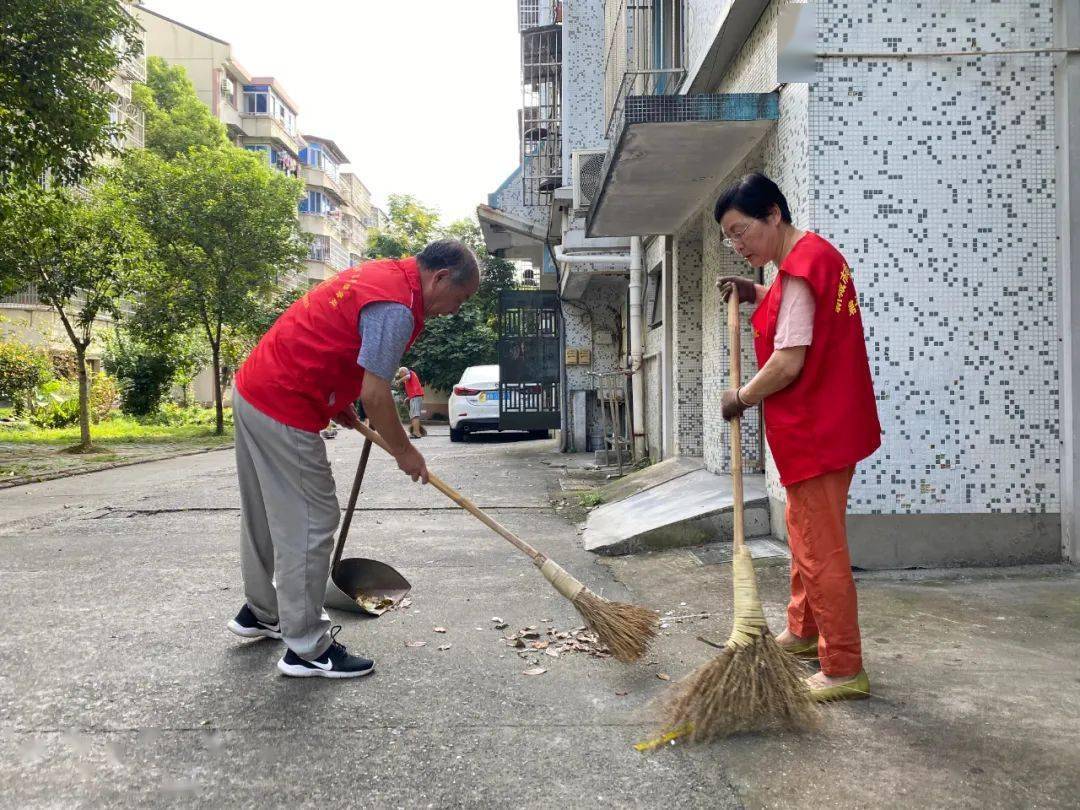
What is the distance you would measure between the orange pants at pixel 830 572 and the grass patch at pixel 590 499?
16.5 ft

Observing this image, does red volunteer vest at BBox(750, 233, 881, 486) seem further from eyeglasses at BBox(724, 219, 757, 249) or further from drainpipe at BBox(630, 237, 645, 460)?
drainpipe at BBox(630, 237, 645, 460)

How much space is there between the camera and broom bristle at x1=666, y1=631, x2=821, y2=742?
8.66 ft

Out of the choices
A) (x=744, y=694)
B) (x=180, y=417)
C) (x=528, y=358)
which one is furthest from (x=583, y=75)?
(x=180, y=417)

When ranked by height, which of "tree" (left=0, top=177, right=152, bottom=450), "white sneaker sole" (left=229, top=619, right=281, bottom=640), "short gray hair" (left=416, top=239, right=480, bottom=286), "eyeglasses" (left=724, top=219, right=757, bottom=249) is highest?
"tree" (left=0, top=177, right=152, bottom=450)

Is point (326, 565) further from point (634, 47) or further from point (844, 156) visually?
point (634, 47)

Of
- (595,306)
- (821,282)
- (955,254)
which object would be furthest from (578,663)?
(595,306)

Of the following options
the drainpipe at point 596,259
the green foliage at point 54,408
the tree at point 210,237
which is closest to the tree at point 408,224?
the green foliage at point 54,408

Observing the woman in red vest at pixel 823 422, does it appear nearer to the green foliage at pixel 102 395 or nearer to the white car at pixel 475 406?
the white car at pixel 475 406

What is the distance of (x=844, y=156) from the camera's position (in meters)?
4.88

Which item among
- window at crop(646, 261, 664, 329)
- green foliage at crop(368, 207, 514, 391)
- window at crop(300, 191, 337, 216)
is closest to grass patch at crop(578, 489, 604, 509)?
window at crop(646, 261, 664, 329)

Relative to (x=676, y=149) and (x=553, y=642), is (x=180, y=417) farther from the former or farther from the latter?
(x=553, y=642)

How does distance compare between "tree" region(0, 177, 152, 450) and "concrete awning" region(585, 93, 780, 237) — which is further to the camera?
"tree" region(0, 177, 152, 450)

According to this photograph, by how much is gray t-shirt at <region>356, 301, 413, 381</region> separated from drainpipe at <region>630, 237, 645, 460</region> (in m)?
8.23

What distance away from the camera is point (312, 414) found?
10.9ft
